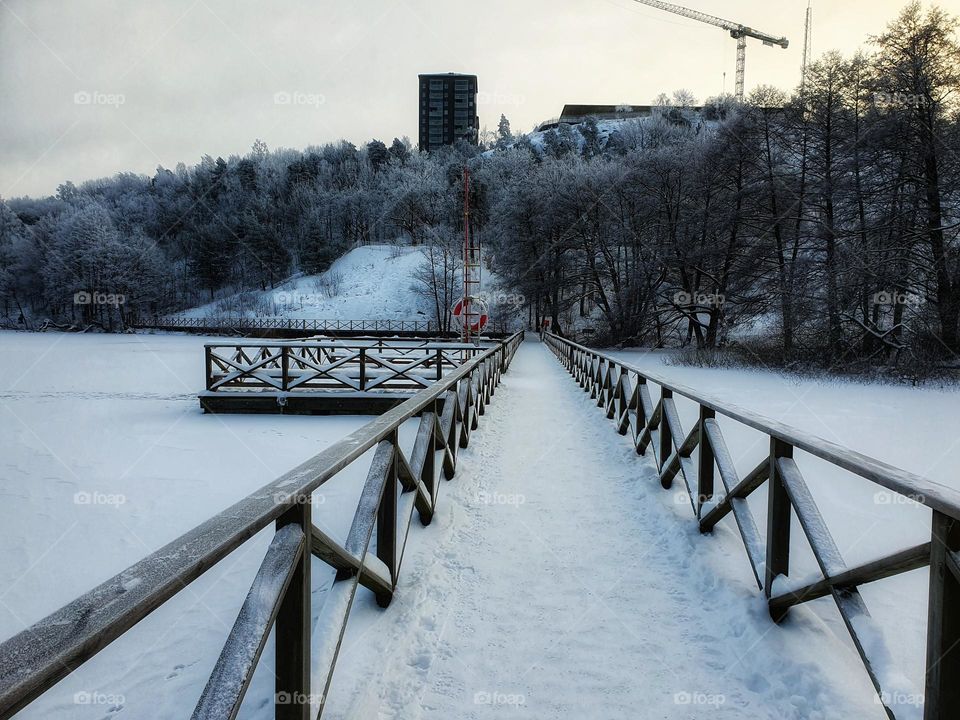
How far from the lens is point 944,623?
160cm

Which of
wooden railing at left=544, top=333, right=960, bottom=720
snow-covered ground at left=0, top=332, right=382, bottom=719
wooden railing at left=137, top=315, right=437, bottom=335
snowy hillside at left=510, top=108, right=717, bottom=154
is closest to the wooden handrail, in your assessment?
wooden railing at left=544, top=333, right=960, bottom=720

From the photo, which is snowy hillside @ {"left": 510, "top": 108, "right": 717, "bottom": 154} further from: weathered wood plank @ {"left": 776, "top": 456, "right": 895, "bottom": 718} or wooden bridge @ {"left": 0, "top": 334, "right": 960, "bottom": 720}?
weathered wood plank @ {"left": 776, "top": 456, "right": 895, "bottom": 718}

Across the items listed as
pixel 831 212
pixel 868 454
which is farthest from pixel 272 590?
pixel 831 212

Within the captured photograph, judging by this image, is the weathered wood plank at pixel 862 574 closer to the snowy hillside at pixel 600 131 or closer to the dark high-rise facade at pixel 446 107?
the snowy hillside at pixel 600 131

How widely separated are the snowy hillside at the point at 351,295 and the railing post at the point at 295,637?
54.0 metres

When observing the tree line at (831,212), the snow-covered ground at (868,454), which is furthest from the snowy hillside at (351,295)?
the snow-covered ground at (868,454)

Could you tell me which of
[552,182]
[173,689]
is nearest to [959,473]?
[173,689]

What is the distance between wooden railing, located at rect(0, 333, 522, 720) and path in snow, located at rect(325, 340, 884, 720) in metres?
0.37

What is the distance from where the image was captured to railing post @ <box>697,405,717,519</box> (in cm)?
387

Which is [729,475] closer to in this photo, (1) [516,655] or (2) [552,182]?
(1) [516,655]

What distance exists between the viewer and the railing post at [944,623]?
1583 millimetres

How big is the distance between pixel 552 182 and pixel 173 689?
40.4 meters

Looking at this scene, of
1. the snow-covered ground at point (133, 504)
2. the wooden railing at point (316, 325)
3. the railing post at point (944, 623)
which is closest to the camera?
the railing post at point (944, 623)

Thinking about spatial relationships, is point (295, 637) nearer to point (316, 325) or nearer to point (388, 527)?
point (388, 527)
